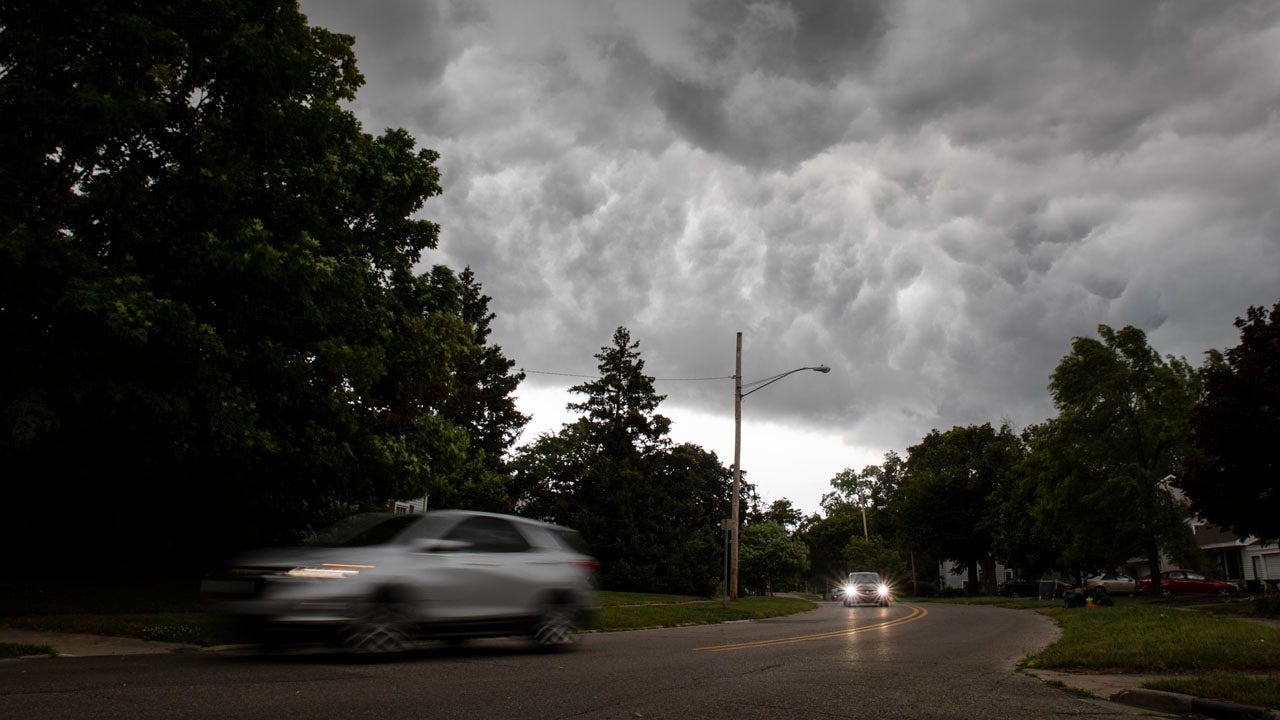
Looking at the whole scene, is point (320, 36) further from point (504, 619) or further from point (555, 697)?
point (555, 697)

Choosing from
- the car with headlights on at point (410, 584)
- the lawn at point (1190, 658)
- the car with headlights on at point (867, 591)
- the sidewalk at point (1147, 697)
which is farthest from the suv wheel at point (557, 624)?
the car with headlights on at point (867, 591)

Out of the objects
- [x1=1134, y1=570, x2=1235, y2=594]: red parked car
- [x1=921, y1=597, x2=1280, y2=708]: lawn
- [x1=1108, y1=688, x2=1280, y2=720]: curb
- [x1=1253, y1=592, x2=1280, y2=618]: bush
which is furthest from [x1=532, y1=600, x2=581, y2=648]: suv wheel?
[x1=1134, y1=570, x2=1235, y2=594]: red parked car

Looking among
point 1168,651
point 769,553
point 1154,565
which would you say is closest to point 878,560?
point 769,553

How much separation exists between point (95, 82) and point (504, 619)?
10.6 m

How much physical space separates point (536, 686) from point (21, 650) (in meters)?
5.67

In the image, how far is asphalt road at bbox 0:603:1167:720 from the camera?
563cm

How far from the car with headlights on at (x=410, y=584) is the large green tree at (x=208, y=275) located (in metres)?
4.75

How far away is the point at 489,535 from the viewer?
10.3 meters

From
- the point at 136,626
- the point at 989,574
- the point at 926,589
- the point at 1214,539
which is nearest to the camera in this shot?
the point at 136,626

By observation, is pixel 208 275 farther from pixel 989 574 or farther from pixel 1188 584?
pixel 989 574

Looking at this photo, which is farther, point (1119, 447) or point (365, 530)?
point (1119, 447)

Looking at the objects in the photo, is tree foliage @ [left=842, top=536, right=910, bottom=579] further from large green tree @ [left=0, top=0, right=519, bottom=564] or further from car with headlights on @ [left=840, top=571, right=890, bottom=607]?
large green tree @ [left=0, top=0, right=519, bottom=564]

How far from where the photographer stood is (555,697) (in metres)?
6.40

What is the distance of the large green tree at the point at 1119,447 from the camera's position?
37250mm
